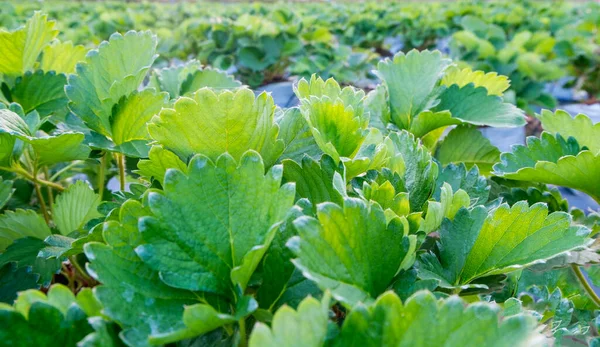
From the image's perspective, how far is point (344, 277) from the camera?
41 centimetres

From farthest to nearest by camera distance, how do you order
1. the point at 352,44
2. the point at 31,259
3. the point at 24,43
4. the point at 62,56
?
the point at 352,44
the point at 62,56
the point at 24,43
the point at 31,259

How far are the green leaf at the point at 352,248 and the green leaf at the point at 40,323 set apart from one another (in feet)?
0.56

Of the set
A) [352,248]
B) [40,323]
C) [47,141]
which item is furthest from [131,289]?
[47,141]

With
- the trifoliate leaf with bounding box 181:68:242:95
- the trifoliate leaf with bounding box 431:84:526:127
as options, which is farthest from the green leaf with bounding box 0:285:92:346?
the trifoliate leaf with bounding box 431:84:526:127

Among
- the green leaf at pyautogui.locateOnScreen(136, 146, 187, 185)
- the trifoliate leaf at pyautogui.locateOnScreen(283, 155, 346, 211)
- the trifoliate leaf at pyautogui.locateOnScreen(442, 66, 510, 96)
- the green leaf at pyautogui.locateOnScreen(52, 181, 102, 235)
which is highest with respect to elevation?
the green leaf at pyautogui.locateOnScreen(136, 146, 187, 185)

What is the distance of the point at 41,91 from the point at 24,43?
8cm

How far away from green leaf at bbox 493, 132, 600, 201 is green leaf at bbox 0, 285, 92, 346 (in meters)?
0.53

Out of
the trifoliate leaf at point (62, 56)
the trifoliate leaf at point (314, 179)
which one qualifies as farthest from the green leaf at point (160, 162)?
the trifoliate leaf at point (62, 56)

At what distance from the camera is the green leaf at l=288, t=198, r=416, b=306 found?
1.28ft

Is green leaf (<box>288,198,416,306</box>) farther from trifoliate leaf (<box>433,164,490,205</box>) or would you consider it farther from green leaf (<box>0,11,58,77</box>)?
green leaf (<box>0,11,58,77</box>)

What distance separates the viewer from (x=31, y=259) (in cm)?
69

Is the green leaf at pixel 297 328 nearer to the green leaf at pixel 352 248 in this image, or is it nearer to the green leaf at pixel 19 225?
the green leaf at pixel 352 248

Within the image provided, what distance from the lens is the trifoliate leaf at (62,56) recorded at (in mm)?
895

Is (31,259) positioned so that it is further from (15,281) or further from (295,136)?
(295,136)
